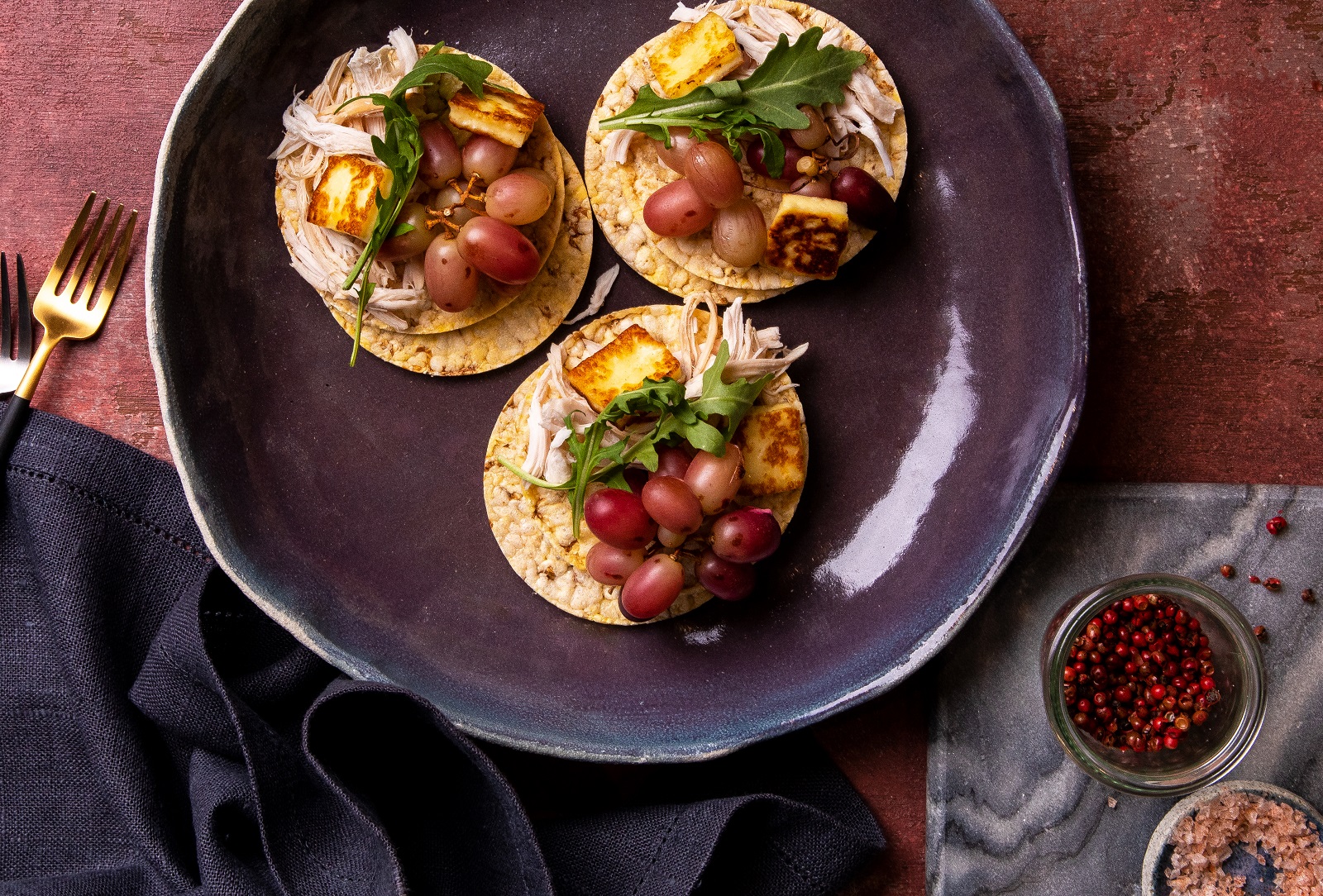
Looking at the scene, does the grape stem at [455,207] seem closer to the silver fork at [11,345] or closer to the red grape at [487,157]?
the red grape at [487,157]

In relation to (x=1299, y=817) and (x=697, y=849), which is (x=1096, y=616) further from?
(x=697, y=849)

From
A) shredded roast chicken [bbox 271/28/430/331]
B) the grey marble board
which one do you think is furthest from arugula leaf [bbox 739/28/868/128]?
the grey marble board

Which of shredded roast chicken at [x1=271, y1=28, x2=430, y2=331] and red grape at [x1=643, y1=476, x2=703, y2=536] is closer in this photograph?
red grape at [x1=643, y1=476, x2=703, y2=536]

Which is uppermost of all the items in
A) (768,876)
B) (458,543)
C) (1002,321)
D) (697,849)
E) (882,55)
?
(882,55)

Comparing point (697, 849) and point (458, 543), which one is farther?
point (458, 543)

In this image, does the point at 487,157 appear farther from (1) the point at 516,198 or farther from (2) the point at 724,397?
(2) the point at 724,397

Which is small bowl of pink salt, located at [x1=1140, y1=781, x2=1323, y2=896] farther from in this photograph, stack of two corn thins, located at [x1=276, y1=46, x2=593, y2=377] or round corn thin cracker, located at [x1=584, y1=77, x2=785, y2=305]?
stack of two corn thins, located at [x1=276, y1=46, x2=593, y2=377]

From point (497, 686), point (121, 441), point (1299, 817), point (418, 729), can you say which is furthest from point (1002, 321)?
point (121, 441)
